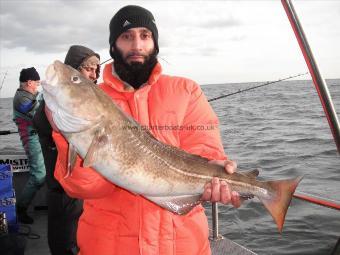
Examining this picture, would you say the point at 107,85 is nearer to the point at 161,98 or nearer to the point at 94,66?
the point at 161,98

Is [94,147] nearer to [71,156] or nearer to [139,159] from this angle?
[71,156]

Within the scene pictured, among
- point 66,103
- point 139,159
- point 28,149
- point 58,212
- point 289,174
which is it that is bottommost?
point 289,174

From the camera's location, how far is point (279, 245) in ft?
27.7

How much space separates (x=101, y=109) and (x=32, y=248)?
4.60 m

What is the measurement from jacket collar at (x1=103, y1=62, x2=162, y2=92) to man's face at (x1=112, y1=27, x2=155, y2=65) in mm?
161

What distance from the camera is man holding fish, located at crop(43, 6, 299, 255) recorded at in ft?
9.52

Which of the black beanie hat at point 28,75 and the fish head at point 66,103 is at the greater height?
the black beanie hat at point 28,75

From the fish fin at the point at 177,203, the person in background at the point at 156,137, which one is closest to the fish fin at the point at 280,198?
the person in background at the point at 156,137

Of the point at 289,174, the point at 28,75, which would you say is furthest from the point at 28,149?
the point at 289,174

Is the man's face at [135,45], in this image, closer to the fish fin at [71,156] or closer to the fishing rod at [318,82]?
the fish fin at [71,156]

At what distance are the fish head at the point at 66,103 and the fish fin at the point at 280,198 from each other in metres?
1.68

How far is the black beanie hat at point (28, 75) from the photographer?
7.89 meters

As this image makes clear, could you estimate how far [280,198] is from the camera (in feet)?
11.1

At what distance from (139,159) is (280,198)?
1.33 metres
